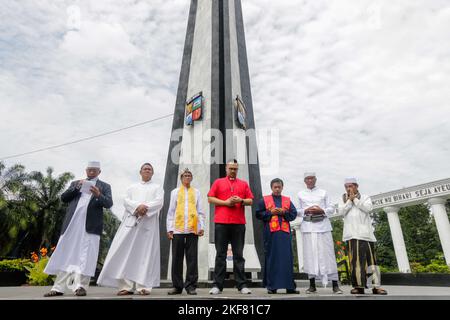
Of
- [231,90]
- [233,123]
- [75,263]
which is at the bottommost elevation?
[75,263]

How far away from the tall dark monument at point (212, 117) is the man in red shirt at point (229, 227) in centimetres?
346

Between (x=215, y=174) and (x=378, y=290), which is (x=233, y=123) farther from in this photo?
(x=378, y=290)

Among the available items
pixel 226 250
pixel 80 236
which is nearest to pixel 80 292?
pixel 80 236

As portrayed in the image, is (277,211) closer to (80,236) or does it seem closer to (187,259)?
(187,259)

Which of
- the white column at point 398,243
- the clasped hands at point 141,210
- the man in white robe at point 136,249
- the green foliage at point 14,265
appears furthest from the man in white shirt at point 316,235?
the white column at point 398,243

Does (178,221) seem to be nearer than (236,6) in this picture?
Yes

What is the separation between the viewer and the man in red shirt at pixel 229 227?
13.8ft

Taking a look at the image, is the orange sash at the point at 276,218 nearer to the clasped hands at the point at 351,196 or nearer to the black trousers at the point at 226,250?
the black trousers at the point at 226,250

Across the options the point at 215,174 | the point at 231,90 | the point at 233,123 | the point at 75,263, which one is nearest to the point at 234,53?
the point at 231,90

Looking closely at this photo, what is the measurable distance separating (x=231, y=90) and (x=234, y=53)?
165 cm

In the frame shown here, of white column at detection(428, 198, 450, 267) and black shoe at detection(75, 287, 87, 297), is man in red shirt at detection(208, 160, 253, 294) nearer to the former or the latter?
black shoe at detection(75, 287, 87, 297)

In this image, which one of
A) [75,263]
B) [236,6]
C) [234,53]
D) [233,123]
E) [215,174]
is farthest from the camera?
[236,6]

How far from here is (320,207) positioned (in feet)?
16.5
